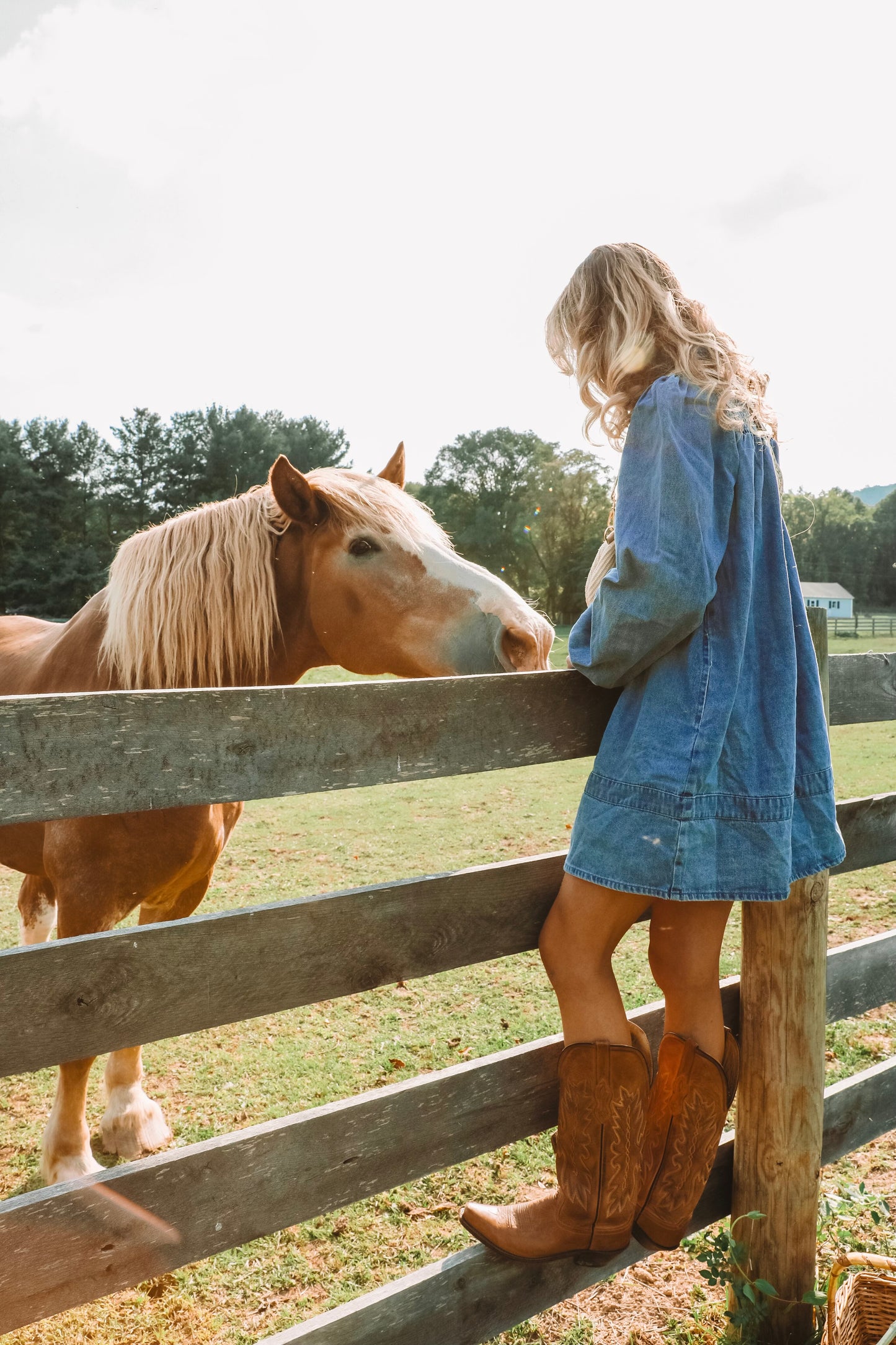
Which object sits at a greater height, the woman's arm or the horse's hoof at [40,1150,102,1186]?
the woman's arm

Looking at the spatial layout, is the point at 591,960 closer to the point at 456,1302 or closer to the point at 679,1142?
the point at 679,1142

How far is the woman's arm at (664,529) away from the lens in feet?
5.01

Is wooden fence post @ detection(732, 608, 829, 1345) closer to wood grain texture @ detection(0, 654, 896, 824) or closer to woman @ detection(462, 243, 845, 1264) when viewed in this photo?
woman @ detection(462, 243, 845, 1264)

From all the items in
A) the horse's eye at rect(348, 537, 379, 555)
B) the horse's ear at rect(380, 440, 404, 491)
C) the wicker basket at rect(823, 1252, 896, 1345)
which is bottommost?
the wicker basket at rect(823, 1252, 896, 1345)

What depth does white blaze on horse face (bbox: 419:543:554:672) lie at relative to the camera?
2701 millimetres

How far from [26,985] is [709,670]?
131cm

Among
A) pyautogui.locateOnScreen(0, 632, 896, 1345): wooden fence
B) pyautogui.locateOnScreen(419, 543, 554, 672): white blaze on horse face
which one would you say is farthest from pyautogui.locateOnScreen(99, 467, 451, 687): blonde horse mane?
pyautogui.locateOnScreen(0, 632, 896, 1345): wooden fence

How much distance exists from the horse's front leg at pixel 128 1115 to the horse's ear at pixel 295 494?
2.21 meters

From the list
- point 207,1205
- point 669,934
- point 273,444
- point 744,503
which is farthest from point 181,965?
point 273,444

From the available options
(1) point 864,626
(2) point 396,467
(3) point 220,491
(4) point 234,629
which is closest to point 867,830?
(4) point 234,629

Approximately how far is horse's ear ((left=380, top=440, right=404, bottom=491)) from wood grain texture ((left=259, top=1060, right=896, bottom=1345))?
2.83 metres

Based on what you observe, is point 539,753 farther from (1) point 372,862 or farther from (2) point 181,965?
(1) point 372,862

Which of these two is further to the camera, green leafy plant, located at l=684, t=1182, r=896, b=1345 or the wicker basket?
green leafy plant, located at l=684, t=1182, r=896, b=1345

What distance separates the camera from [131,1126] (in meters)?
3.24
